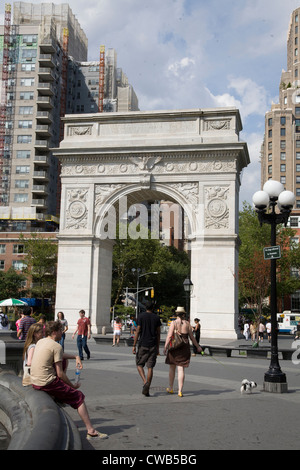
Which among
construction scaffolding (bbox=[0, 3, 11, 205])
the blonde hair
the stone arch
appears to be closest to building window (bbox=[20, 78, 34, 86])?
construction scaffolding (bbox=[0, 3, 11, 205])

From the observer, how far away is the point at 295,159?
293 feet

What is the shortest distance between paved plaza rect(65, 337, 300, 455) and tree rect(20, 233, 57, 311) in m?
44.4

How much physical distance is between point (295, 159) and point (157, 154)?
6427cm

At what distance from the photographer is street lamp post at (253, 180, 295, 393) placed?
10.5 meters

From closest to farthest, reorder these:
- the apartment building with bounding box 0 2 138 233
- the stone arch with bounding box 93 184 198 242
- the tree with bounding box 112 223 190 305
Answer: the stone arch with bounding box 93 184 198 242 → the tree with bounding box 112 223 190 305 → the apartment building with bounding box 0 2 138 233

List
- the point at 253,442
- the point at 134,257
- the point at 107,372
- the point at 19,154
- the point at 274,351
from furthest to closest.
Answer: the point at 19,154
the point at 134,257
the point at 107,372
the point at 274,351
the point at 253,442

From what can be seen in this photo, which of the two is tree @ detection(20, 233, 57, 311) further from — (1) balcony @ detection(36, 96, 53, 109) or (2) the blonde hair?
(2) the blonde hair

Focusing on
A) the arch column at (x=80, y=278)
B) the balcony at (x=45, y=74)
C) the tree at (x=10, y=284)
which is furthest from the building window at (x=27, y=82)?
the arch column at (x=80, y=278)

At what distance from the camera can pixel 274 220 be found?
11.8 meters

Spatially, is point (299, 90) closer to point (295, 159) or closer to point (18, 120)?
point (295, 159)

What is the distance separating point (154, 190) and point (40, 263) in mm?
29164

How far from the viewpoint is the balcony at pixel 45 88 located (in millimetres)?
69500

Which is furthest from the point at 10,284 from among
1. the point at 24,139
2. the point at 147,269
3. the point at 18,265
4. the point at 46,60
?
the point at 46,60
